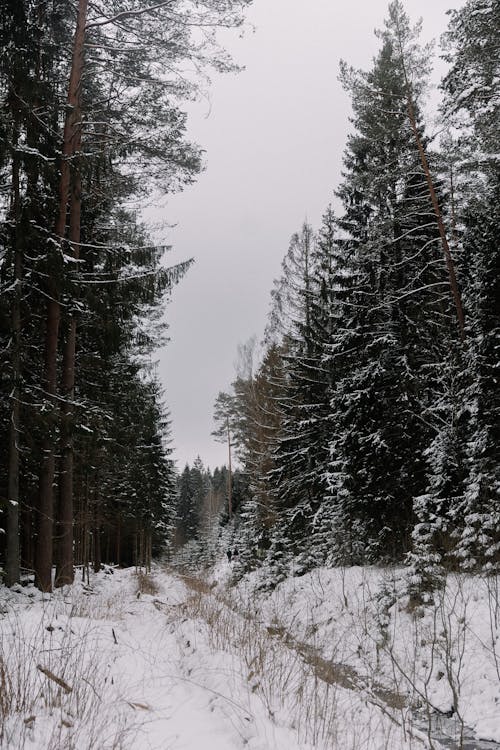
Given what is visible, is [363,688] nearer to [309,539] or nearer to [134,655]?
[134,655]

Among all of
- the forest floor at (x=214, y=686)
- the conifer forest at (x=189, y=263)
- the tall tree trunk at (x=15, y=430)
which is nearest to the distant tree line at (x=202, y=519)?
the conifer forest at (x=189, y=263)

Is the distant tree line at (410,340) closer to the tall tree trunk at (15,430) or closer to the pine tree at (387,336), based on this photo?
the pine tree at (387,336)

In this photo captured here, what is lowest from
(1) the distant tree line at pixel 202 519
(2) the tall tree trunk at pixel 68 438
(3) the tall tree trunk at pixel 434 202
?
(1) the distant tree line at pixel 202 519

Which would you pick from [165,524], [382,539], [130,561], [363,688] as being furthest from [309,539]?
[130,561]

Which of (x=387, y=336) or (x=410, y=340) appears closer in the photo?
(x=387, y=336)

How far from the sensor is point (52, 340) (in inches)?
378

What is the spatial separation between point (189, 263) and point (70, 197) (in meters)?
3.16

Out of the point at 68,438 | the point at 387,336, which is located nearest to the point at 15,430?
the point at 68,438

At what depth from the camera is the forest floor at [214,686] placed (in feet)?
10.8

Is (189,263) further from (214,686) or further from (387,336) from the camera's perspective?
(214,686)

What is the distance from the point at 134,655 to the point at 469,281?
9.85m

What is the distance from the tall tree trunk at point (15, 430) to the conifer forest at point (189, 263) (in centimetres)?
3

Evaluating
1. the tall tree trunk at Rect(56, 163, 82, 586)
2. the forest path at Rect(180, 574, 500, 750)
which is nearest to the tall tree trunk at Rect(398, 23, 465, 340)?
the forest path at Rect(180, 574, 500, 750)

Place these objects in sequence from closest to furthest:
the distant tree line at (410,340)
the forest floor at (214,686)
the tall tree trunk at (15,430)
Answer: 1. the forest floor at (214,686)
2. the tall tree trunk at (15,430)
3. the distant tree line at (410,340)
